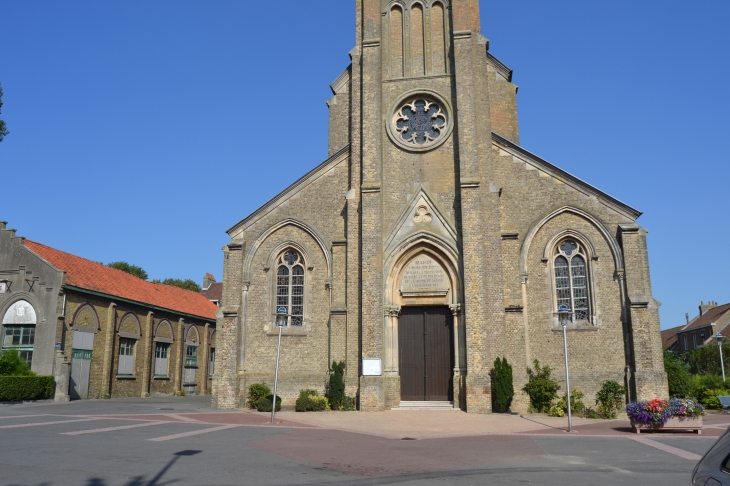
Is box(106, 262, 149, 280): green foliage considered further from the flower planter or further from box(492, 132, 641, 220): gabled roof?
the flower planter

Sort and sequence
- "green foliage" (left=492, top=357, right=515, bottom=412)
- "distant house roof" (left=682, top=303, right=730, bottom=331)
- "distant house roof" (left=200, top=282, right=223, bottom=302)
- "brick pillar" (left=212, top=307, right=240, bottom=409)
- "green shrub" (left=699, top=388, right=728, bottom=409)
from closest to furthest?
"green foliage" (left=492, top=357, right=515, bottom=412) < "brick pillar" (left=212, top=307, right=240, bottom=409) < "green shrub" (left=699, top=388, right=728, bottom=409) < "distant house roof" (left=682, top=303, right=730, bottom=331) < "distant house roof" (left=200, top=282, right=223, bottom=302)

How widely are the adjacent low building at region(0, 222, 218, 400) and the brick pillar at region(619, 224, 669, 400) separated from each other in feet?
78.1

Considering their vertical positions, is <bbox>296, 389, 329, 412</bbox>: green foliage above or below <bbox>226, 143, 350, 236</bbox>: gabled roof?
below

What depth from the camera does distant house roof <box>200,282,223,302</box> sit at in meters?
59.8

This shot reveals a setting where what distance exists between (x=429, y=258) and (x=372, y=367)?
4.67 m

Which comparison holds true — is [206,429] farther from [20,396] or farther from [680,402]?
[20,396]

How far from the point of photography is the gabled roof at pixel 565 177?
21.7 m

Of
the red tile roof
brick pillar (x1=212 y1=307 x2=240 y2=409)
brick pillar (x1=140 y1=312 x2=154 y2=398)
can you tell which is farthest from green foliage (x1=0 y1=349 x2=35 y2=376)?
brick pillar (x1=212 y1=307 x2=240 y2=409)

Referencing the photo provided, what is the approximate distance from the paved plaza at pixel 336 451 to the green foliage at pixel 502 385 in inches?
54.7

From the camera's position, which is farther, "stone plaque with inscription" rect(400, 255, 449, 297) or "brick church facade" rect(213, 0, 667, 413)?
"stone plaque with inscription" rect(400, 255, 449, 297)

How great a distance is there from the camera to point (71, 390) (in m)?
27.8

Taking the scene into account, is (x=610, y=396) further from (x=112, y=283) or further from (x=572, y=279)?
(x=112, y=283)

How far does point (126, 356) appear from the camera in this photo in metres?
31.7

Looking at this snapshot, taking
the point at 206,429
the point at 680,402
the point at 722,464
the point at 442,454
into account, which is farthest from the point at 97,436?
the point at 680,402
